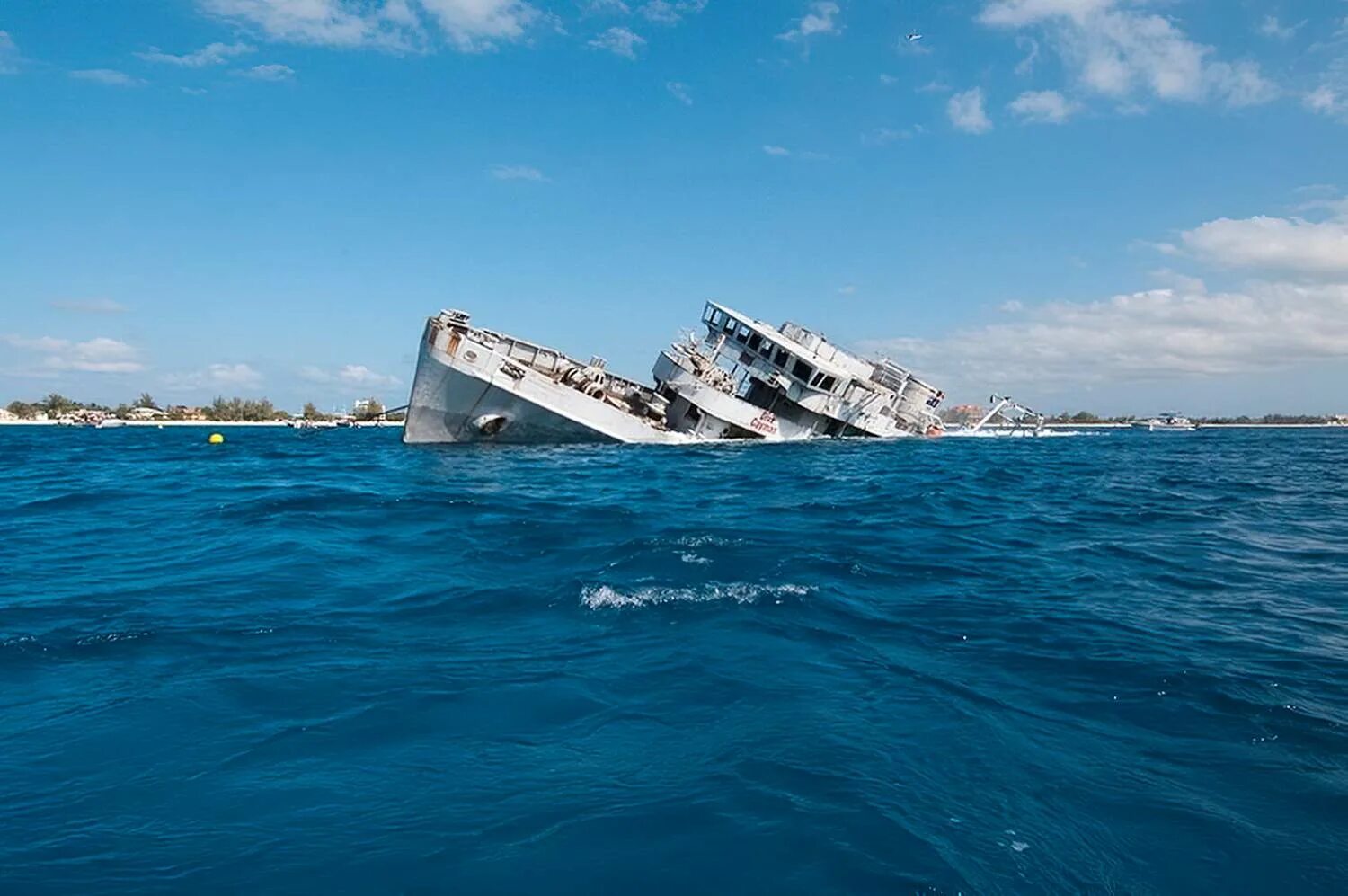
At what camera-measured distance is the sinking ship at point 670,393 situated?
3319 cm

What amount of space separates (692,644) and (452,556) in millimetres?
5205

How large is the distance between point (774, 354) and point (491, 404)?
1725 centimetres

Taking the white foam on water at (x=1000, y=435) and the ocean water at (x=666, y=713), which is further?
the white foam on water at (x=1000, y=435)

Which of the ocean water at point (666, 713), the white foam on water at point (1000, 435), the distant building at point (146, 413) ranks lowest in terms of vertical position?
the ocean water at point (666, 713)

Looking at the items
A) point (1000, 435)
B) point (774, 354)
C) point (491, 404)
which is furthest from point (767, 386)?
point (1000, 435)

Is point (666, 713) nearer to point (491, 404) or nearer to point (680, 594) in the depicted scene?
point (680, 594)

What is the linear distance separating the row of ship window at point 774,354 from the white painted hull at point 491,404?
35.3 feet

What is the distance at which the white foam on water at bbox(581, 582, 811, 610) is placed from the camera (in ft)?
28.0

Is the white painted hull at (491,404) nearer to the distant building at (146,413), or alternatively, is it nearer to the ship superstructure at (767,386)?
the ship superstructure at (767,386)

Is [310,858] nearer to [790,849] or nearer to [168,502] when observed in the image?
[790,849]

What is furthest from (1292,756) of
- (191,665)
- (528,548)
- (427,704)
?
(528,548)

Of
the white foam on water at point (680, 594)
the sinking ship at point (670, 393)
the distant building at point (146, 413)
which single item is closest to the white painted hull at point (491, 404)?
the sinking ship at point (670, 393)

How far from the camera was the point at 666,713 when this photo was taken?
18.6 ft

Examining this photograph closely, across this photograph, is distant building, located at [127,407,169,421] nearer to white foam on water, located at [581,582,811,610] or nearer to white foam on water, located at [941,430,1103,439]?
white foam on water, located at [941,430,1103,439]
